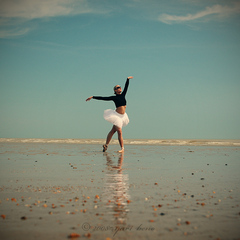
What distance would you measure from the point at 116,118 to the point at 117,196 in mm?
11269

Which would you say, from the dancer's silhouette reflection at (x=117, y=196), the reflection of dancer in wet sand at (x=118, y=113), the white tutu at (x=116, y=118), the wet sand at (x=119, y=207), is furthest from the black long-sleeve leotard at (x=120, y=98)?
the wet sand at (x=119, y=207)

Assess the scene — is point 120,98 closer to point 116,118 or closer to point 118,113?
point 118,113

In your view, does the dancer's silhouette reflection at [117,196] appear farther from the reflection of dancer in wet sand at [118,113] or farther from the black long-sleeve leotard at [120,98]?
the black long-sleeve leotard at [120,98]

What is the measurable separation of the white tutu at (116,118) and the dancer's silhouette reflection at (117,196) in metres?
8.32

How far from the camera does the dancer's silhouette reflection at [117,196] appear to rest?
426cm

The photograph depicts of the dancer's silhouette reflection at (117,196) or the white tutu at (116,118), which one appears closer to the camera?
the dancer's silhouette reflection at (117,196)

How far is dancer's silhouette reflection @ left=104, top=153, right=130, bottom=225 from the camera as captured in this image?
Result: 14.0 ft

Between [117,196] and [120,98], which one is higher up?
[120,98]

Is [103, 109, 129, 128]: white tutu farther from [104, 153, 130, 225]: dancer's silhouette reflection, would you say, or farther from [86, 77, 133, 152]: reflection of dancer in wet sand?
[104, 153, 130, 225]: dancer's silhouette reflection

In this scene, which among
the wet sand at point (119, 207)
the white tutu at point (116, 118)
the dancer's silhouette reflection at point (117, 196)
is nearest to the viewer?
the wet sand at point (119, 207)

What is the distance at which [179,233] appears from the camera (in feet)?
11.5

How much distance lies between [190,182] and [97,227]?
382 cm

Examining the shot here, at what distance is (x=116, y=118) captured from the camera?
16.6 m

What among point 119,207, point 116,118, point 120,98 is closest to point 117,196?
point 119,207
